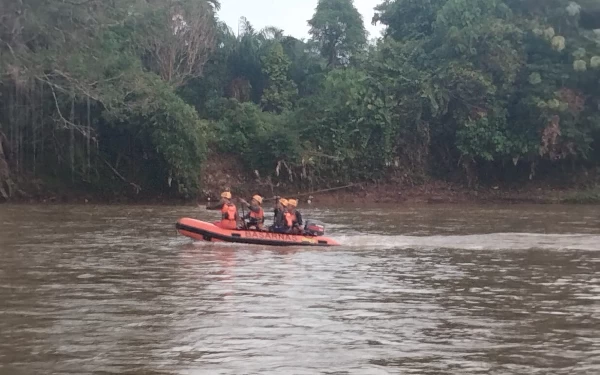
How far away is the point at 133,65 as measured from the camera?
3212 cm

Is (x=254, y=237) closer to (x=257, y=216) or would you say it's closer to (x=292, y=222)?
(x=257, y=216)

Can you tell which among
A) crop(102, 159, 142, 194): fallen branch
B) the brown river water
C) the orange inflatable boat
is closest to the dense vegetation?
crop(102, 159, 142, 194): fallen branch

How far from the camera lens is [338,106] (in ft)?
117

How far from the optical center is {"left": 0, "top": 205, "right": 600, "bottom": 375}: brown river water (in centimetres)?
775

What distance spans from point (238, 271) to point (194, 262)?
53.9 inches

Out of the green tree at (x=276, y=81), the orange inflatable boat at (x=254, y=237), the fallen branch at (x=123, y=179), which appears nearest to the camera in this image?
the orange inflatable boat at (x=254, y=237)

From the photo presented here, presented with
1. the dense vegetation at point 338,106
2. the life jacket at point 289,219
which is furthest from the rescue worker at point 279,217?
the dense vegetation at point 338,106

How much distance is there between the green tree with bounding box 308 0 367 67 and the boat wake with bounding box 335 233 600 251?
74.0 ft

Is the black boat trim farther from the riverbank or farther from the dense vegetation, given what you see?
the riverbank

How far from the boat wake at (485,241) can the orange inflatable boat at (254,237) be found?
32.3 inches

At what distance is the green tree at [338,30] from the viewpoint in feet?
134

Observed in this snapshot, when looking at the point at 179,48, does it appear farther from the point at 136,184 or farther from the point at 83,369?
the point at 83,369

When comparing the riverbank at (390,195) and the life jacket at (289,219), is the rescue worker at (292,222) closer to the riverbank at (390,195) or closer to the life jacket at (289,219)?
the life jacket at (289,219)

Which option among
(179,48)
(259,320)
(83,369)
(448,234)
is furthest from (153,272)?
(179,48)
